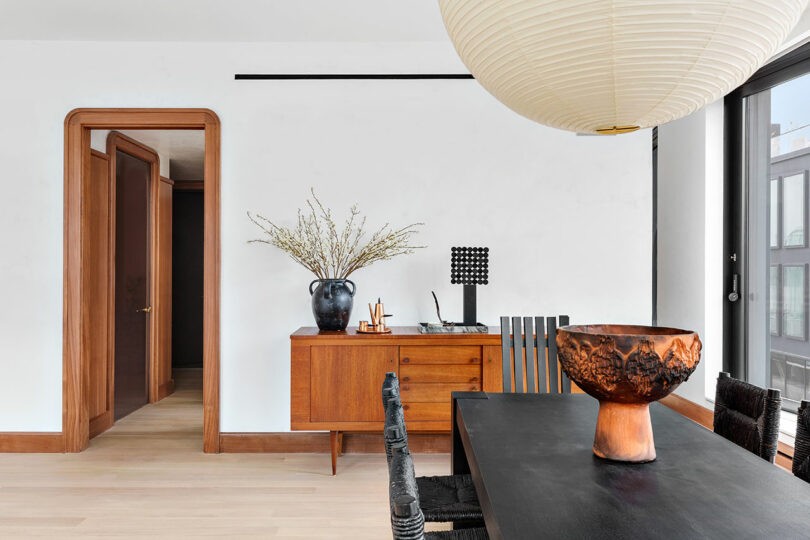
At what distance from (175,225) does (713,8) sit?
7.29 metres

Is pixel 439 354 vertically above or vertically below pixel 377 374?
above

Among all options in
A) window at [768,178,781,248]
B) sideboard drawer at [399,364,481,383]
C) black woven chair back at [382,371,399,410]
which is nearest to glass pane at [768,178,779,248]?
window at [768,178,781,248]

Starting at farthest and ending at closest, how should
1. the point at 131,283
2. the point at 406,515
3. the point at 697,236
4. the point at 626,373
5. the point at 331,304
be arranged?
the point at 131,283, the point at 697,236, the point at 331,304, the point at 626,373, the point at 406,515

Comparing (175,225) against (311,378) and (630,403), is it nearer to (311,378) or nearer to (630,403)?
(311,378)

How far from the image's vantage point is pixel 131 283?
475cm

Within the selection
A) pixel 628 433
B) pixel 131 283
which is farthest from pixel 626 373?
pixel 131 283

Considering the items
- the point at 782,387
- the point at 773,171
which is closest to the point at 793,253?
the point at 773,171

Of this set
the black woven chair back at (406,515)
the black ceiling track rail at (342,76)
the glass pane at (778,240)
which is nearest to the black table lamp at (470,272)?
the black ceiling track rail at (342,76)

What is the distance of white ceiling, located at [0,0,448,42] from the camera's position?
3.21m

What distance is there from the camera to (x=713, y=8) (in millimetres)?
996

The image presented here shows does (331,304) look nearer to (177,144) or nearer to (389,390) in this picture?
(389,390)

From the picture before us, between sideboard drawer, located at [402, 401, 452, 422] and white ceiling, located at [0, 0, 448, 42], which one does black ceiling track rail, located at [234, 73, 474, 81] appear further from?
sideboard drawer, located at [402, 401, 452, 422]

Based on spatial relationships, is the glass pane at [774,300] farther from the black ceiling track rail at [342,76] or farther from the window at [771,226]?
the black ceiling track rail at [342,76]

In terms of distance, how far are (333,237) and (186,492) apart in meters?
1.74
